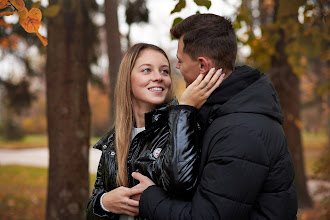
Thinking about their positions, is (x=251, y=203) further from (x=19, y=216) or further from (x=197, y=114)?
(x=19, y=216)

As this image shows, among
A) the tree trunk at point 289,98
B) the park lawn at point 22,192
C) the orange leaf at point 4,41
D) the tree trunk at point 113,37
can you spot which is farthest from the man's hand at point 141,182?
the orange leaf at point 4,41

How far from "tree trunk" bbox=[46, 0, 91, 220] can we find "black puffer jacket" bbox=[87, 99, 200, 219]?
2.14 meters

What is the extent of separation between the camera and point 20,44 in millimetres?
9211

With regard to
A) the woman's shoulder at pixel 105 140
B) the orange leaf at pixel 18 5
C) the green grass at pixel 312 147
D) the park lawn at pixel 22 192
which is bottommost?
the green grass at pixel 312 147

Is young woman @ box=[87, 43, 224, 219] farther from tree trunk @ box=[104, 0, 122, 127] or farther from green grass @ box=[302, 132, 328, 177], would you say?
green grass @ box=[302, 132, 328, 177]

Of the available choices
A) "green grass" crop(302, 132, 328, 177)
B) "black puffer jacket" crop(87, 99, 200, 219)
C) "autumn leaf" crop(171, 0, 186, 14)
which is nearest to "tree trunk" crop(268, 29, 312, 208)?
"autumn leaf" crop(171, 0, 186, 14)

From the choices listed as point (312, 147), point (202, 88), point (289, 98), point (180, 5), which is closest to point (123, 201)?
point (202, 88)

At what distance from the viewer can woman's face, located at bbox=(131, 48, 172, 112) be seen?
2408 mm

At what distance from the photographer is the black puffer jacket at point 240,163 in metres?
1.65

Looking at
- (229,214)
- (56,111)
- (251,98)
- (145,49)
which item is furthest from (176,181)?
A: (56,111)

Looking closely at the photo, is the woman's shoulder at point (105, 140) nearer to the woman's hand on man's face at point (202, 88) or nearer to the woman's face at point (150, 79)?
the woman's face at point (150, 79)

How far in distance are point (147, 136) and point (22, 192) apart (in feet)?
30.8

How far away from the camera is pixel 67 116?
4.68 metres

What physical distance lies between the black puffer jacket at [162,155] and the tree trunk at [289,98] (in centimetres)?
538
